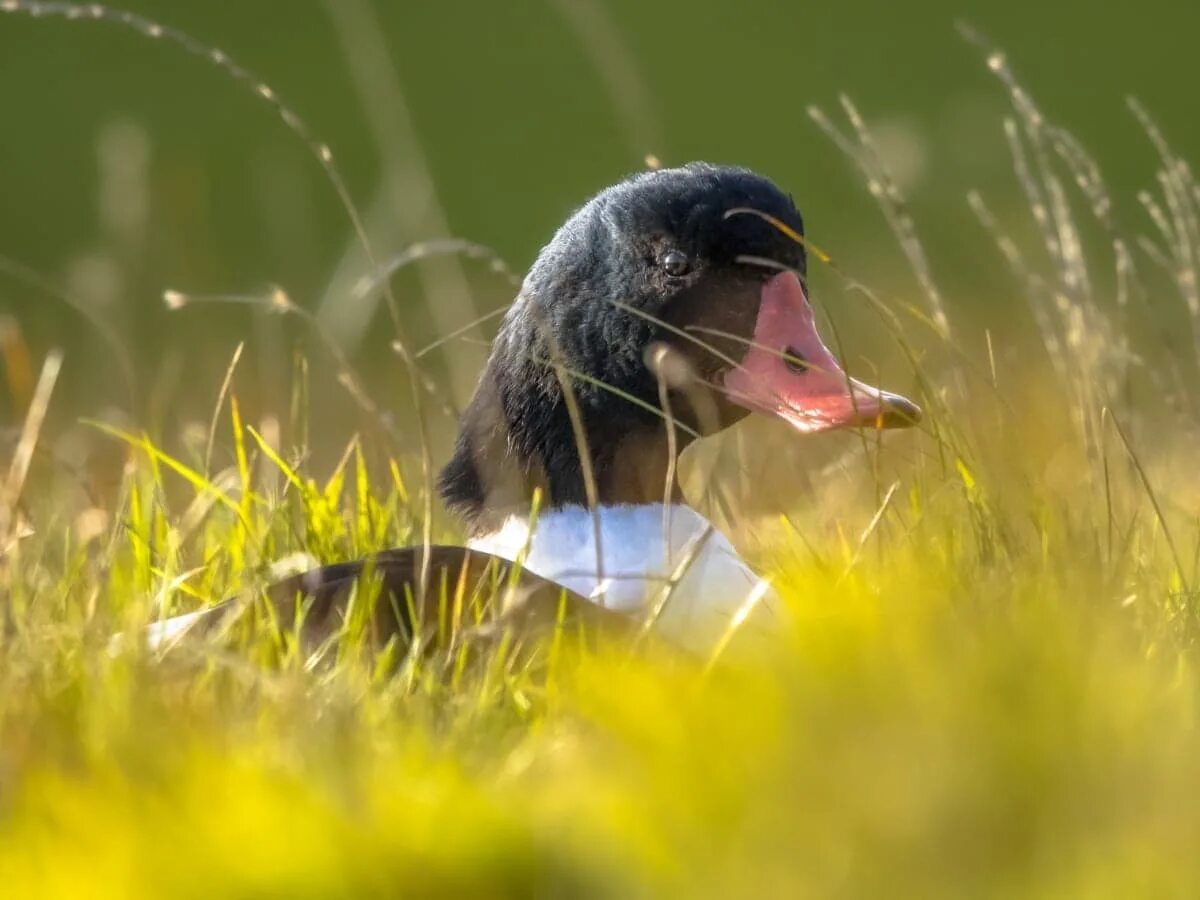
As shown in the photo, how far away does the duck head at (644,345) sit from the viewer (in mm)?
3516

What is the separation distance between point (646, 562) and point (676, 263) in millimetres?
535

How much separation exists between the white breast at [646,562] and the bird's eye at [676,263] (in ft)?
1.36

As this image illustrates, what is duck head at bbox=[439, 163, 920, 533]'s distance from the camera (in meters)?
3.52

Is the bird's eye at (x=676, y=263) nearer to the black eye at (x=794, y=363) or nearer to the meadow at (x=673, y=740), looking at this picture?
the black eye at (x=794, y=363)

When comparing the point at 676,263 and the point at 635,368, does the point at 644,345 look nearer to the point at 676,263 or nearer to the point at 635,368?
the point at 635,368

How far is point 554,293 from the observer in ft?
12.0

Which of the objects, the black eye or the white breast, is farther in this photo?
the black eye

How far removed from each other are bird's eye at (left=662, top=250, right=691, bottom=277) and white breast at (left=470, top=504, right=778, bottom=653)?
41cm

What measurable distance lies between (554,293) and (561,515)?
418 mm

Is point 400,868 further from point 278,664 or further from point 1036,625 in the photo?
point 278,664

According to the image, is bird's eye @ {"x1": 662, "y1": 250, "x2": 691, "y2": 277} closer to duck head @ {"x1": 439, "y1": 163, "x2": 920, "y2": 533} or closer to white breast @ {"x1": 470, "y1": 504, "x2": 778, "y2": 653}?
duck head @ {"x1": 439, "y1": 163, "x2": 920, "y2": 533}

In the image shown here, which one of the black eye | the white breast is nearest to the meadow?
the white breast

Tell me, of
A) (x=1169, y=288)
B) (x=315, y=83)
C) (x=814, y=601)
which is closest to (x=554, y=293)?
(x=814, y=601)

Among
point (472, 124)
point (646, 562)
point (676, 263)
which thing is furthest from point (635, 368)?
point (472, 124)
